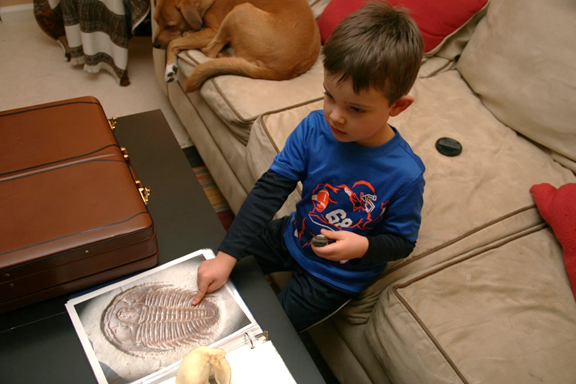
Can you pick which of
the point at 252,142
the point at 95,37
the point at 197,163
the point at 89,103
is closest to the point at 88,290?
the point at 89,103

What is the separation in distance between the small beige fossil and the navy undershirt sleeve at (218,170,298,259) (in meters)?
0.23

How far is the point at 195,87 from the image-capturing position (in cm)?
146

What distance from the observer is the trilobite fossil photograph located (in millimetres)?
671

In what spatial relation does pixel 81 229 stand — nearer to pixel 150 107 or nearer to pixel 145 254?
pixel 145 254

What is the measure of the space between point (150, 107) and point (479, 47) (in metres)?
1.49

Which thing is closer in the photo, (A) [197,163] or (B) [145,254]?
(B) [145,254]

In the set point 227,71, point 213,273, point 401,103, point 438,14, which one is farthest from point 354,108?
point 438,14

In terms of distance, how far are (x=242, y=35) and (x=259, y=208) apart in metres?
1.00

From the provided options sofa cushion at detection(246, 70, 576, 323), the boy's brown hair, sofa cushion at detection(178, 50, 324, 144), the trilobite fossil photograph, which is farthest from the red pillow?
the trilobite fossil photograph

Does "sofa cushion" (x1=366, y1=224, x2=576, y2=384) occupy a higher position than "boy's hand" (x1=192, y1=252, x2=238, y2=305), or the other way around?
"boy's hand" (x1=192, y1=252, x2=238, y2=305)

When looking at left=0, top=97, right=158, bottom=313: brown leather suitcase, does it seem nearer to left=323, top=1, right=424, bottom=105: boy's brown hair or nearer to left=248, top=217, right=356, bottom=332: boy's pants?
left=248, top=217, right=356, bottom=332: boy's pants

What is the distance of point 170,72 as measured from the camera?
→ 1.76m

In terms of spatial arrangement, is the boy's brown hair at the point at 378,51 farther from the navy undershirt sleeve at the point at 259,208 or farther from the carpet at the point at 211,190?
the carpet at the point at 211,190

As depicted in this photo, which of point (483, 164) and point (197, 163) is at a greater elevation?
point (483, 164)
